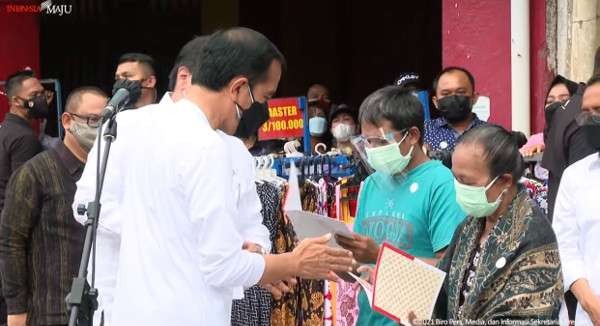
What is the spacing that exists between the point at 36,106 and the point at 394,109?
470 cm

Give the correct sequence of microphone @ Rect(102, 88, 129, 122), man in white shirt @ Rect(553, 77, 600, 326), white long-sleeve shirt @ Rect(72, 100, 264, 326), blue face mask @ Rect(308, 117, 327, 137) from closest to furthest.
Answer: white long-sleeve shirt @ Rect(72, 100, 264, 326) → microphone @ Rect(102, 88, 129, 122) → man in white shirt @ Rect(553, 77, 600, 326) → blue face mask @ Rect(308, 117, 327, 137)

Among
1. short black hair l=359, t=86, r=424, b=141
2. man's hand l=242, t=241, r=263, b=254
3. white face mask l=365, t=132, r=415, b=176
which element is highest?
short black hair l=359, t=86, r=424, b=141

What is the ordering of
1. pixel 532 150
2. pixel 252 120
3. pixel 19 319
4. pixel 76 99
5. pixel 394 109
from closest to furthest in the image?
pixel 394 109 → pixel 252 120 → pixel 19 319 → pixel 76 99 → pixel 532 150

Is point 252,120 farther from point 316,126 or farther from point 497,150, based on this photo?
point 316,126

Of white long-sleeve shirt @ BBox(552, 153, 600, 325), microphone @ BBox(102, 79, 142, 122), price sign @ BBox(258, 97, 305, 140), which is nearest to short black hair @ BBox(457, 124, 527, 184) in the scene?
white long-sleeve shirt @ BBox(552, 153, 600, 325)

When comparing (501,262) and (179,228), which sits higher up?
(179,228)

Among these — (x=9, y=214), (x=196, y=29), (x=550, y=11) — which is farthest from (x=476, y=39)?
(x=196, y=29)

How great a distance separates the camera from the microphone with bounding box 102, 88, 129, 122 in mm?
4199

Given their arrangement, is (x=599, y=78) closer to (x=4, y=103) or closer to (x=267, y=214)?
(x=267, y=214)

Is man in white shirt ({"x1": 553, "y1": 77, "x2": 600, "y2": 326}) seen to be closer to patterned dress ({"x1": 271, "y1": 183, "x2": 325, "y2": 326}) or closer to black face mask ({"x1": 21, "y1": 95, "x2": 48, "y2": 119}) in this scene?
patterned dress ({"x1": 271, "y1": 183, "x2": 325, "y2": 326})

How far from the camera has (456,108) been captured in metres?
7.32

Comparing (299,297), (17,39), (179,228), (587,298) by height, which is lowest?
(299,297)

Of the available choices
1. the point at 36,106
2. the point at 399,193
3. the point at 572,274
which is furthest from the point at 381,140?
the point at 36,106

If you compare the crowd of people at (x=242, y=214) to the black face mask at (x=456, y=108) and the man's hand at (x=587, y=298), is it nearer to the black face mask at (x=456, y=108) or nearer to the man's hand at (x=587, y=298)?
the man's hand at (x=587, y=298)
